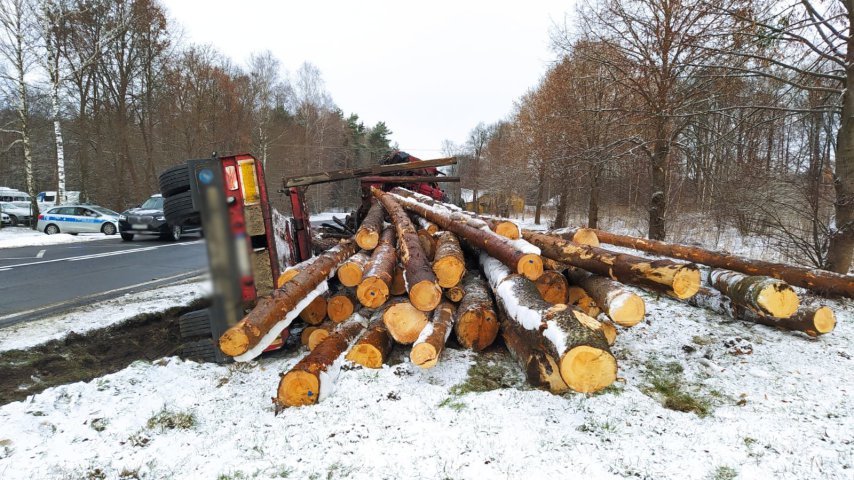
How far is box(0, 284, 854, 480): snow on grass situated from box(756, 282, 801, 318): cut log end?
36 centimetres

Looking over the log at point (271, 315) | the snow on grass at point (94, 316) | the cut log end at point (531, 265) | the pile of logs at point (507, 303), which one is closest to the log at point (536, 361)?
the pile of logs at point (507, 303)

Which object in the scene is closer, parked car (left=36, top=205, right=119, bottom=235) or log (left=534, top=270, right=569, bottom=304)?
log (left=534, top=270, right=569, bottom=304)

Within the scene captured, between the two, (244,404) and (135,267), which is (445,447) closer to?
(244,404)

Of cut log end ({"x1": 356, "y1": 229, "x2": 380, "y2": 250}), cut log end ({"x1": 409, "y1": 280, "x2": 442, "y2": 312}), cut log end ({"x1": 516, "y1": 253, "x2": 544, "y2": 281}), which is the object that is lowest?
cut log end ({"x1": 409, "y1": 280, "x2": 442, "y2": 312})

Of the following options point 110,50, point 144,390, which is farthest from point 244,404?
point 110,50

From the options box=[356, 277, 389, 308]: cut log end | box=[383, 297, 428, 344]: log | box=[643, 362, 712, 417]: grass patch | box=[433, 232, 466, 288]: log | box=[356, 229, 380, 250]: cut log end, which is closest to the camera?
box=[643, 362, 712, 417]: grass patch

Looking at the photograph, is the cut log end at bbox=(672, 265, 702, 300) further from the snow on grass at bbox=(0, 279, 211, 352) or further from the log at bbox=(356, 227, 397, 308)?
the snow on grass at bbox=(0, 279, 211, 352)

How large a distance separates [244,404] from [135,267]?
24.5 ft

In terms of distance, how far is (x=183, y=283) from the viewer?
7.28m

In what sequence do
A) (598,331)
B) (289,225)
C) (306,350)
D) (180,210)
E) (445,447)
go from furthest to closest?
(289,225)
(306,350)
(598,331)
(445,447)
(180,210)

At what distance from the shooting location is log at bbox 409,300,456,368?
130 inches

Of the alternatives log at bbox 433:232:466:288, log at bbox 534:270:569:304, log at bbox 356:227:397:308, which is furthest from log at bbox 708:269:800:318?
log at bbox 356:227:397:308

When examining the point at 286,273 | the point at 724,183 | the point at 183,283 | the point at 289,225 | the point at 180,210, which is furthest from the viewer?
the point at 724,183

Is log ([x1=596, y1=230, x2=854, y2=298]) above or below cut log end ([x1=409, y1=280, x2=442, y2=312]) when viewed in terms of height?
below
